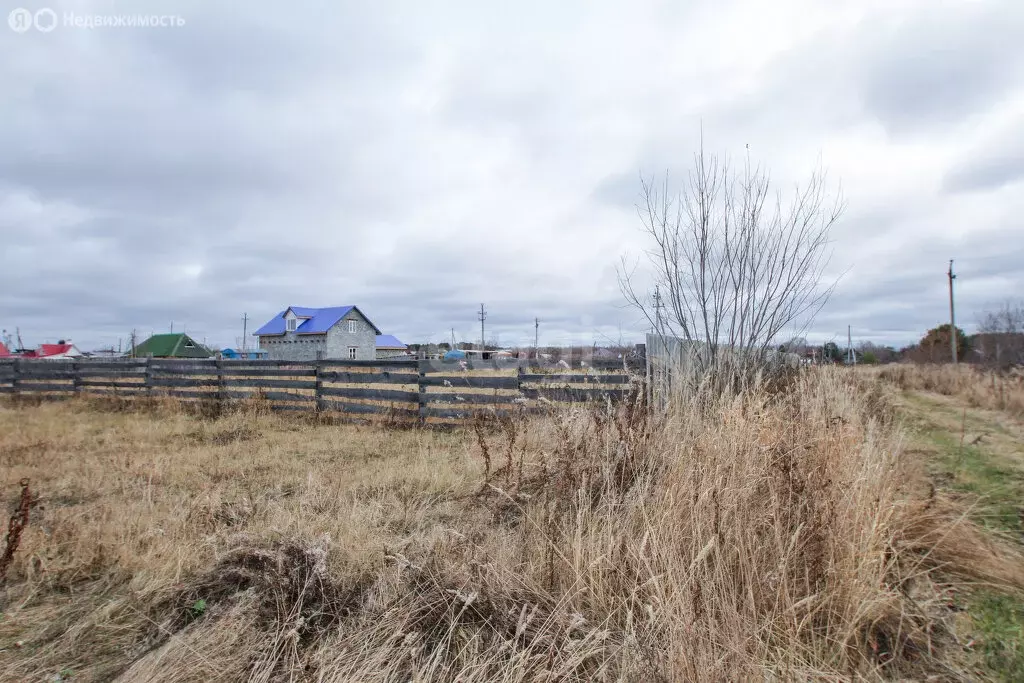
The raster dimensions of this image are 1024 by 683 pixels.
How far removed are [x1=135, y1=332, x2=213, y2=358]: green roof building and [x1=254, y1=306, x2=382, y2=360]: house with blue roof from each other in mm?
16536

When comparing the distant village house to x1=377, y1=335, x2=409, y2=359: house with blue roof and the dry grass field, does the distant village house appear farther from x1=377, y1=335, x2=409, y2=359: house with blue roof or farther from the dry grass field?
A: the dry grass field

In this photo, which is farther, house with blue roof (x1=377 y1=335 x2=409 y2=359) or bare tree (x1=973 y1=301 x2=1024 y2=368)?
house with blue roof (x1=377 y1=335 x2=409 y2=359)

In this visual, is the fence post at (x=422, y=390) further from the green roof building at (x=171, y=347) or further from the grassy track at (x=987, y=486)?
the green roof building at (x=171, y=347)

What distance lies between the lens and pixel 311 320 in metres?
42.6

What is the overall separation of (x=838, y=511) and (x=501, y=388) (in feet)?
21.1

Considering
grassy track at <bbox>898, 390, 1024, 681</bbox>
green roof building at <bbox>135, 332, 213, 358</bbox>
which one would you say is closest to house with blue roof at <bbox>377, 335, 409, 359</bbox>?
green roof building at <bbox>135, 332, 213, 358</bbox>

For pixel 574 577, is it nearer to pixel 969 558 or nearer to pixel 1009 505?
pixel 969 558

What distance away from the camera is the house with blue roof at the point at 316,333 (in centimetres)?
4088

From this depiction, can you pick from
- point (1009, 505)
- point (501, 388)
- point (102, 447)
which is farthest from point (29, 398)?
point (1009, 505)

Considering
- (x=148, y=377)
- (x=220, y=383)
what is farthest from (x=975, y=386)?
(x=148, y=377)

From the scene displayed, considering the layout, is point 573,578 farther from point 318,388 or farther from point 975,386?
point 975,386

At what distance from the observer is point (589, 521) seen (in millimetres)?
2703

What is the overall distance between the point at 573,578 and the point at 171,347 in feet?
209

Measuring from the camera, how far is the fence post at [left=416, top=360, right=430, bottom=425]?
8.89 m
